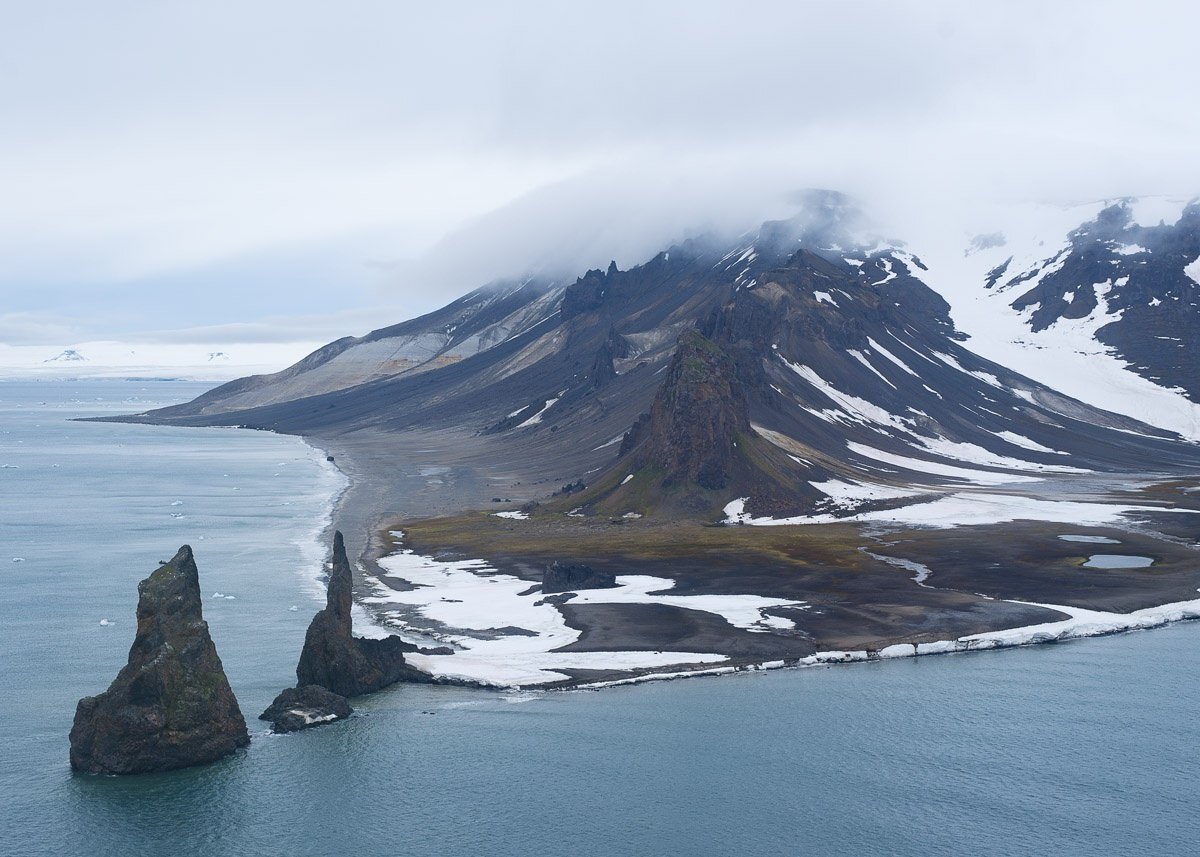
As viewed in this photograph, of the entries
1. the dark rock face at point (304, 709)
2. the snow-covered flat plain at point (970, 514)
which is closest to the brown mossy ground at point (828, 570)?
the snow-covered flat plain at point (970, 514)

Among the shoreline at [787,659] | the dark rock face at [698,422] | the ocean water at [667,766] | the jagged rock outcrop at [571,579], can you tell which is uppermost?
→ the dark rock face at [698,422]

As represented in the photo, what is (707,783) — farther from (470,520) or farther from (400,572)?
(470,520)

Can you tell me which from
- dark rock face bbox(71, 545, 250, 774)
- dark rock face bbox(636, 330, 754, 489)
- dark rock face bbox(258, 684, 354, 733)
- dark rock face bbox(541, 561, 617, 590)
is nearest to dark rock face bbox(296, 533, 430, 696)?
dark rock face bbox(258, 684, 354, 733)

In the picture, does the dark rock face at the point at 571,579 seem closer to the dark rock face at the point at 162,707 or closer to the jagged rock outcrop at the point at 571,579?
the jagged rock outcrop at the point at 571,579

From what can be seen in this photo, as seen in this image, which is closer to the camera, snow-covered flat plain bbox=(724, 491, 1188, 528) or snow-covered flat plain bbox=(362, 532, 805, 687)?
snow-covered flat plain bbox=(362, 532, 805, 687)

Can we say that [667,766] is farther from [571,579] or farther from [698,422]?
[698,422]

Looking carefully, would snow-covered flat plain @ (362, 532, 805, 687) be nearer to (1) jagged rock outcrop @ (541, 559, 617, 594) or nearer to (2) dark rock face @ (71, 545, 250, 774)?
(1) jagged rock outcrop @ (541, 559, 617, 594)

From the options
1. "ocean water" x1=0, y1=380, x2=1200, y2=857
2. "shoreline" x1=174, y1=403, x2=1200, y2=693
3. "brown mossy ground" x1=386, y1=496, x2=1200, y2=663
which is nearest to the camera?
"ocean water" x1=0, y1=380, x2=1200, y2=857
